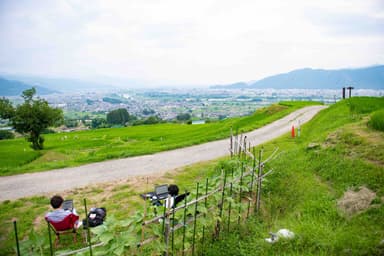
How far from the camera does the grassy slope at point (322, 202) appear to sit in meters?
4.15

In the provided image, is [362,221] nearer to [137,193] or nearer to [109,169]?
[137,193]

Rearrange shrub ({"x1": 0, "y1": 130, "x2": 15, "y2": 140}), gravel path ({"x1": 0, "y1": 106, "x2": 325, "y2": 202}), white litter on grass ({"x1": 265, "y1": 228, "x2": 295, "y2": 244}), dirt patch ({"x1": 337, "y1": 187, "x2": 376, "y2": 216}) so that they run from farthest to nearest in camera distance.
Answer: shrub ({"x1": 0, "y1": 130, "x2": 15, "y2": 140}), gravel path ({"x1": 0, "y1": 106, "x2": 325, "y2": 202}), dirt patch ({"x1": 337, "y1": 187, "x2": 376, "y2": 216}), white litter on grass ({"x1": 265, "y1": 228, "x2": 295, "y2": 244})

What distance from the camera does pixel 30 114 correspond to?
20828mm

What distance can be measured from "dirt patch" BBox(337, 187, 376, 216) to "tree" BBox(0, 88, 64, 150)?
22741 millimetres

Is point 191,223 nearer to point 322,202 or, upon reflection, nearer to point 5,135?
point 322,202

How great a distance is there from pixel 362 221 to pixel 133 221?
14.1 feet

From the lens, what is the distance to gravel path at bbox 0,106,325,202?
899 cm

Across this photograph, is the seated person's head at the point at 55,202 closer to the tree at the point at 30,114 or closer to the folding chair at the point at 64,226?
the folding chair at the point at 64,226

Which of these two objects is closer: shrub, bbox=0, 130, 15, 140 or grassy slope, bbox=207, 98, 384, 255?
grassy slope, bbox=207, 98, 384, 255

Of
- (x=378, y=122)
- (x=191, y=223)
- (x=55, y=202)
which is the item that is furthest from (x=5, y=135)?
(x=378, y=122)

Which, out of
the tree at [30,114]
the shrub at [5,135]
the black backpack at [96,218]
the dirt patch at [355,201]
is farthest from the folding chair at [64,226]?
the shrub at [5,135]

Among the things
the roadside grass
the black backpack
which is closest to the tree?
the roadside grass

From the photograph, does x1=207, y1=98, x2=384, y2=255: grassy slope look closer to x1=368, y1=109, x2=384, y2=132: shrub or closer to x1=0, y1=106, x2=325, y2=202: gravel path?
x1=368, y1=109, x2=384, y2=132: shrub

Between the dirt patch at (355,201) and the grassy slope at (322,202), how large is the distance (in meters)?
0.12
